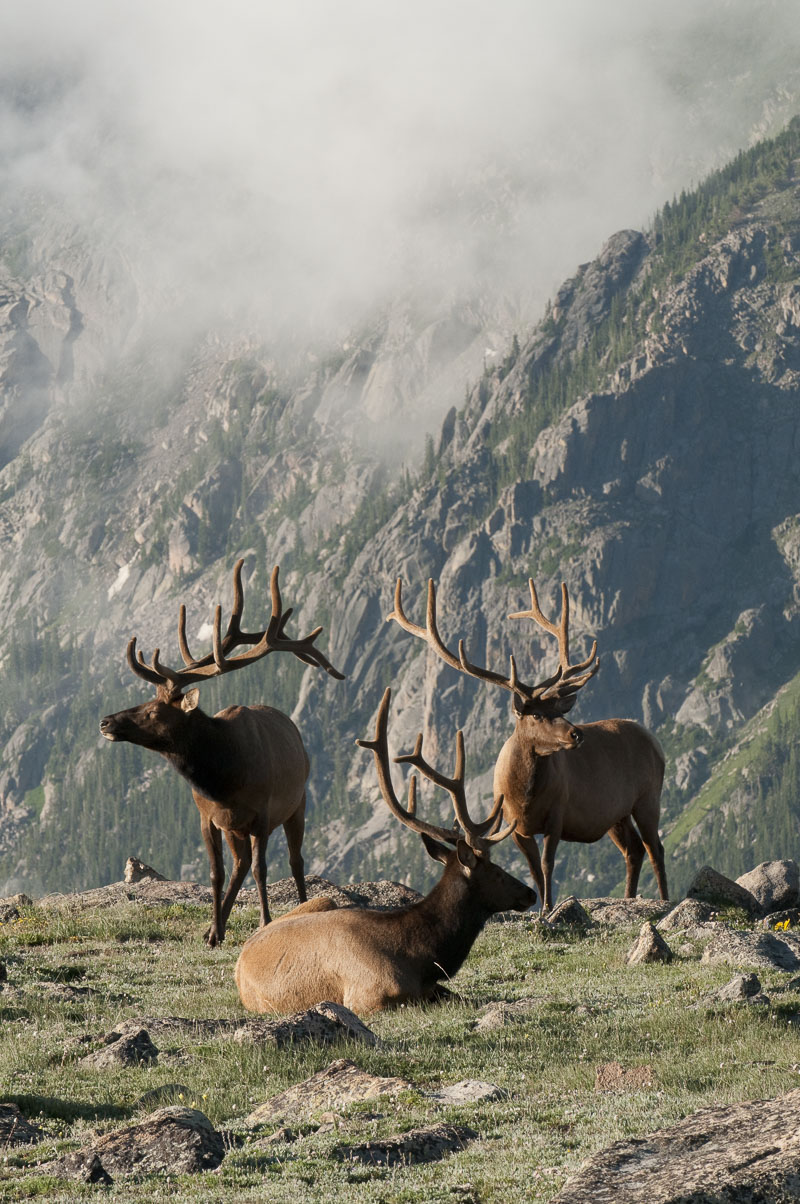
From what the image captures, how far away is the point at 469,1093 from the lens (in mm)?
10062

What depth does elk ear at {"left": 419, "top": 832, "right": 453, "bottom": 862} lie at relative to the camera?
1528cm

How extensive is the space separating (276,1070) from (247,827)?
913 cm

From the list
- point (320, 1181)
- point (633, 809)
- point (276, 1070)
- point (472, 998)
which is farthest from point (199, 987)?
point (633, 809)

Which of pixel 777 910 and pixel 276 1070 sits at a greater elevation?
pixel 276 1070

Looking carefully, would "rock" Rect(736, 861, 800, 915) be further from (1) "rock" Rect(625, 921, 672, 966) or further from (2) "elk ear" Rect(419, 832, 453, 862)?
(2) "elk ear" Rect(419, 832, 453, 862)

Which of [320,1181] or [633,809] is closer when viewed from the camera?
[320,1181]

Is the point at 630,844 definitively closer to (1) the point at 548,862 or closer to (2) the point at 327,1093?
(1) the point at 548,862

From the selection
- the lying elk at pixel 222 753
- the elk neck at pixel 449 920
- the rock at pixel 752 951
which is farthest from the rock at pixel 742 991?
the lying elk at pixel 222 753

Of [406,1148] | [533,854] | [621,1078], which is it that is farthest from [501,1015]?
[533,854]

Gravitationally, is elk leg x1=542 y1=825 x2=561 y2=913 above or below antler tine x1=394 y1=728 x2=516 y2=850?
below

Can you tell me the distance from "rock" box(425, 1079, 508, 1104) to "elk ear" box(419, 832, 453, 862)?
16.3ft

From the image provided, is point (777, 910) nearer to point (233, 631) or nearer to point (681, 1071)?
point (233, 631)

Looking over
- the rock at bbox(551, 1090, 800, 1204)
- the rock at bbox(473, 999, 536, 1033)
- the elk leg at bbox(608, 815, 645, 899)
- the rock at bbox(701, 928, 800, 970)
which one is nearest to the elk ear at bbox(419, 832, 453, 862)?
the rock at bbox(473, 999, 536, 1033)

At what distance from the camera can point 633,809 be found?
78.7 ft
